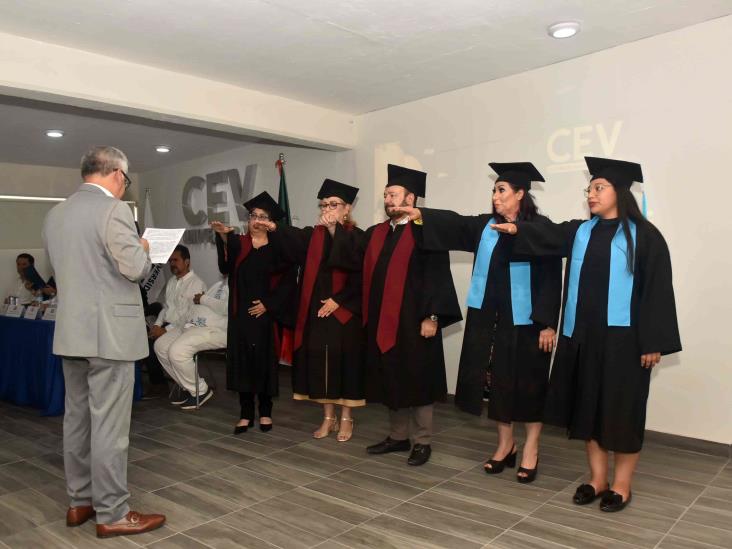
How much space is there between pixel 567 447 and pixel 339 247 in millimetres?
1841

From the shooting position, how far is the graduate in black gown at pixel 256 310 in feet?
12.8

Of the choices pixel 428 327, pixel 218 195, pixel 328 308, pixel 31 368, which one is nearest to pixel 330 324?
pixel 328 308

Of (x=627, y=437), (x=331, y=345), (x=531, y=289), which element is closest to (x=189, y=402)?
(x=331, y=345)

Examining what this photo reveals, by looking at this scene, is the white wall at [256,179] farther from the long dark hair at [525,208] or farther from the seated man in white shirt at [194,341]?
the long dark hair at [525,208]

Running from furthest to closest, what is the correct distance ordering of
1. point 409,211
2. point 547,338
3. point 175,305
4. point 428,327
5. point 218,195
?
point 218,195
point 175,305
point 428,327
point 409,211
point 547,338

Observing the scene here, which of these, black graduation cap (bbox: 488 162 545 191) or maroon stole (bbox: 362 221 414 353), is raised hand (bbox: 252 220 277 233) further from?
black graduation cap (bbox: 488 162 545 191)

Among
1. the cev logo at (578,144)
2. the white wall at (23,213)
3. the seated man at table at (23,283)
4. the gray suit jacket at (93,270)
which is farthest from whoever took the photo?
the white wall at (23,213)

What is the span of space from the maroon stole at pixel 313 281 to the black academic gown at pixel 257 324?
0.21m

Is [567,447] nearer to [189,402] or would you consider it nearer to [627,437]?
[627,437]

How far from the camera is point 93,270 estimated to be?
2.30 meters

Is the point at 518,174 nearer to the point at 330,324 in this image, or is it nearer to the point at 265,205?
the point at 330,324

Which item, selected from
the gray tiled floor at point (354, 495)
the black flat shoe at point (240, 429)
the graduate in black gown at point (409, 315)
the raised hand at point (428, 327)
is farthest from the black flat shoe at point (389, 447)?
the black flat shoe at point (240, 429)

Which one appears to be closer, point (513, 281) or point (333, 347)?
point (513, 281)

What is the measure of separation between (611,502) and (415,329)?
1.26 meters
